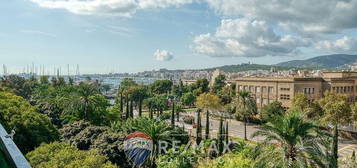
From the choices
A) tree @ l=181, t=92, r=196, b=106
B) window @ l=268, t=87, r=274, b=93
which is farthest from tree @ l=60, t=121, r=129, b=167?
tree @ l=181, t=92, r=196, b=106

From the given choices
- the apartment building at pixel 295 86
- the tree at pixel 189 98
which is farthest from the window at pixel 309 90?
the tree at pixel 189 98

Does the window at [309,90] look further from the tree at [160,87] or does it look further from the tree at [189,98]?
the tree at [160,87]

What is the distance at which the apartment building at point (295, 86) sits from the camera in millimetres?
49250

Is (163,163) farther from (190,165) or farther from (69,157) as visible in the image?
(69,157)

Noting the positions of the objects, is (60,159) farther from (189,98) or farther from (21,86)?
(21,86)

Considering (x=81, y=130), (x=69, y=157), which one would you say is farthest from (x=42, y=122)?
(x=69, y=157)

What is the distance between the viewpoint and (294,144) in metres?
11.9

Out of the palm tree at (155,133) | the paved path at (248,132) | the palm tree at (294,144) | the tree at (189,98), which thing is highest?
the palm tree at (294,144)

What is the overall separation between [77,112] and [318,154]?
88.1 feet

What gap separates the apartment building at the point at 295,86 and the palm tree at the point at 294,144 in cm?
3863

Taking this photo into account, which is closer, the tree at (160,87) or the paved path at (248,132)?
the paved path at (248,132)

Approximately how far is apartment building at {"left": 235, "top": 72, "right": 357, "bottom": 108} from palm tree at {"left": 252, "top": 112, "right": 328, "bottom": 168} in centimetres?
3863

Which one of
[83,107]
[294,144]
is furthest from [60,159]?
[83,107]

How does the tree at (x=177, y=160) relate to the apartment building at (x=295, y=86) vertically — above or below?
below
